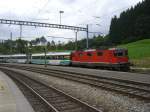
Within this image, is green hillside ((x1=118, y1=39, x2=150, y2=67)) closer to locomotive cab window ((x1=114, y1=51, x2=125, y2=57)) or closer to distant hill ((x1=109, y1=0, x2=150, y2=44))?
locomotive cab window ((x1=114, y1=51, x2=125, y2=57))

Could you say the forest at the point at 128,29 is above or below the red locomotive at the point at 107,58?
above

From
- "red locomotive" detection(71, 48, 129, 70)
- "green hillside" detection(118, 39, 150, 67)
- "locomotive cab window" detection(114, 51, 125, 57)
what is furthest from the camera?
"green hillside" detection(118, 39, 150, 67)

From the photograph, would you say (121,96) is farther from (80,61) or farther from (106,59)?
(80,61)

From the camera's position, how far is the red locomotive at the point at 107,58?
44.5m

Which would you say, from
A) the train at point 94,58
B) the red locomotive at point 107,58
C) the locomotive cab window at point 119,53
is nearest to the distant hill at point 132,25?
the train at point 94,58

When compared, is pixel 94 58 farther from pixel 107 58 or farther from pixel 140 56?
pixel 140 56

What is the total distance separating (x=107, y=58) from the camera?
4609 cm

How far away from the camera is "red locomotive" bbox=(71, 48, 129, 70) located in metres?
44.5

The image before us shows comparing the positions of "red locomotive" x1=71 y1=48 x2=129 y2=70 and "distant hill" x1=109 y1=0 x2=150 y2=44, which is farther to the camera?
"distant hill" x1=109 y1=0 x2=150 y2=44

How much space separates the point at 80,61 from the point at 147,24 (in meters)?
76.3

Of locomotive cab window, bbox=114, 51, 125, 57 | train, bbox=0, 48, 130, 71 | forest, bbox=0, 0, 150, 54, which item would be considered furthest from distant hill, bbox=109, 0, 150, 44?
locomotive cab window, bbox=114, 51, 125, 57

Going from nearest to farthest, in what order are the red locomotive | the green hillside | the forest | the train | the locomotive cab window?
the red locomotive
the train
the locomotive cab window
the green hillside
the forest

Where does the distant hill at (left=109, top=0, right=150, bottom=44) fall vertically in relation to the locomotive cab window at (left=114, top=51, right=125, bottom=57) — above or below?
above

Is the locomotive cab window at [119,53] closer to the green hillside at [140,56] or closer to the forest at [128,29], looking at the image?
the green hillside at [140,56]
